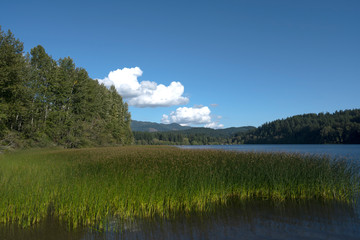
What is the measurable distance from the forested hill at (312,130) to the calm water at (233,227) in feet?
373

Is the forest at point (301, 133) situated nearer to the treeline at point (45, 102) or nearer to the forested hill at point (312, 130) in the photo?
the forested hill at point (312, 130)

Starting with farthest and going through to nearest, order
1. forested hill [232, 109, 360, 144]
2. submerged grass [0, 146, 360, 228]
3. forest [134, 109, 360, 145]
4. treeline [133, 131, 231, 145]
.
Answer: treeline [133, 131, 231, 145], forest [134, 109, 360, 145], forested hill [232, 109, 360, 144], submerged grass [0, 146, 360, 228]

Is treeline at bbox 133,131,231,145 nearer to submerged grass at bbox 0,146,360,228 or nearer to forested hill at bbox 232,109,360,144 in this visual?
forested hill at bbox 232,109,360,144

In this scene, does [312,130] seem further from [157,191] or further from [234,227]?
[157,191]

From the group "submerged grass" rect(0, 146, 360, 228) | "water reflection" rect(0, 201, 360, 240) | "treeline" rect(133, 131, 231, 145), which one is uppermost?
"treeline" rect(133, 131, 231, 145)

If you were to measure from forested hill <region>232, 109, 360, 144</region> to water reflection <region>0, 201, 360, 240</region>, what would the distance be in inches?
4475

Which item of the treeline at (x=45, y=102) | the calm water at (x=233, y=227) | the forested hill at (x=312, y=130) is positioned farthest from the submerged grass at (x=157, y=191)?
the forested hill at (x=312, y=130)

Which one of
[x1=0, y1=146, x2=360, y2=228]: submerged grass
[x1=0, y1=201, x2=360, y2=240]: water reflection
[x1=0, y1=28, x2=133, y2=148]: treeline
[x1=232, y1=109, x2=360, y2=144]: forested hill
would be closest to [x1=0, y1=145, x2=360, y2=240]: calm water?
[x1=0, y1=201, x2=360, y2=240]: water reflection

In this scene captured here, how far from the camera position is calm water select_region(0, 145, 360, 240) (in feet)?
17.2

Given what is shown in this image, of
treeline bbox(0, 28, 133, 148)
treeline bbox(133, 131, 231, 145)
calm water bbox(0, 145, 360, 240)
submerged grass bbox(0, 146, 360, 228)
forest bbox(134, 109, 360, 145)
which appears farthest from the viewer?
treeline bbox(133, 131, 231, 145)

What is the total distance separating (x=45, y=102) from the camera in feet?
99.3

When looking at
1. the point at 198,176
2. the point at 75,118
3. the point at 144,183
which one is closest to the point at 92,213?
the point at 144,183

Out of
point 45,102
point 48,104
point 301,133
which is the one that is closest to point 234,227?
point 45,102

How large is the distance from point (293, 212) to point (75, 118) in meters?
37.5
